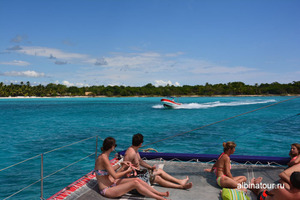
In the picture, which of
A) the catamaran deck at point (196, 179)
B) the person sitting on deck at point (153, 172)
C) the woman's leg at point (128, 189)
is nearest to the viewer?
the woman's leg at point (128, 189)

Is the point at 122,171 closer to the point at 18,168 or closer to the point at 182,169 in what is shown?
the point at 182,169

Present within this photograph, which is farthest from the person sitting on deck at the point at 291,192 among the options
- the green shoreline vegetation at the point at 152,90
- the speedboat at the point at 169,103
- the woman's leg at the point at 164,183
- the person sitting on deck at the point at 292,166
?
the green shoreline vegetation at the point at 152,90

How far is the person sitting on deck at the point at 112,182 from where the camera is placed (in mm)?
4105

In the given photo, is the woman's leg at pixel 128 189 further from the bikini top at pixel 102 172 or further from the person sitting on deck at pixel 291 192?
the person sitting on deck at pixel 291 192

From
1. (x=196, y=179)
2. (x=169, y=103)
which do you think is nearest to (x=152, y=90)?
(x=169, y=103)

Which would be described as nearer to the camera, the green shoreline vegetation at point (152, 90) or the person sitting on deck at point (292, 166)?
the person sitting on deck at point (292, 166)

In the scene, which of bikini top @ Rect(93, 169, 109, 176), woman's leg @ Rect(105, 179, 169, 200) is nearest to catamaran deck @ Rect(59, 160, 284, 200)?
woman's leg @ Rect(105, 179, 169, 200)

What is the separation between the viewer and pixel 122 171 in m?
4.51

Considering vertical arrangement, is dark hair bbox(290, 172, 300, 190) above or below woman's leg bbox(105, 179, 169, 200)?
above

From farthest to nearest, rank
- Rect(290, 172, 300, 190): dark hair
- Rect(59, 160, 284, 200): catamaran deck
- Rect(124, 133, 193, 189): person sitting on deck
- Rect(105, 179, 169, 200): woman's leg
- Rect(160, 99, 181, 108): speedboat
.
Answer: Rect(160, 99, 181, 108): speedboat → Rect(124, 133, 193, 189): person sitting on deck → Rect(59, 160, 284, 200): catamaran deck → Rect(105, 179, 169, 200): woman's leg → Rect(290, 172, 300, 190): dark hair

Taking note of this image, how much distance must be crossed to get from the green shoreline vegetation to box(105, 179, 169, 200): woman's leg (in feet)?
547

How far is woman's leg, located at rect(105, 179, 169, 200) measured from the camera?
4.05 m

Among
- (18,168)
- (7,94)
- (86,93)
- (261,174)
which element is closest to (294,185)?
(261,174)

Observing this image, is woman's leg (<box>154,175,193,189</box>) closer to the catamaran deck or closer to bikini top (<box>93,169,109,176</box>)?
the catamaran deck
